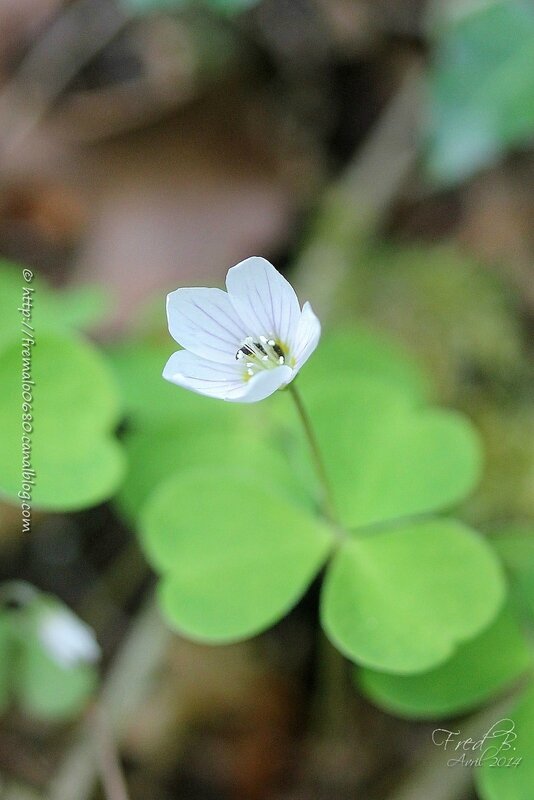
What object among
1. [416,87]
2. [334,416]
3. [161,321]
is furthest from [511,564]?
[416,87]

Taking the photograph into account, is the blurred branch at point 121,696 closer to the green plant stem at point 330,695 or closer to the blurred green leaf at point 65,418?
the green plant stem at point 330,695

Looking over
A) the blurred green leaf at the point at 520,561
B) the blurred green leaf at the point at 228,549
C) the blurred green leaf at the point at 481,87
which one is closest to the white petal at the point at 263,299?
the blurred green leaf at the point at 228,549

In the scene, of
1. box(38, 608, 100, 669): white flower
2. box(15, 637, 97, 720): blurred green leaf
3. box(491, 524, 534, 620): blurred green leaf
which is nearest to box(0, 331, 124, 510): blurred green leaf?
box(38, 608, 100, 669): white flower

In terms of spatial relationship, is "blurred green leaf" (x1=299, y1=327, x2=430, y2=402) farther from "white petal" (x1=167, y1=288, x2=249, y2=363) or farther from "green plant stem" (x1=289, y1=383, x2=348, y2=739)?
"white petal" (x1=167, y1=288, x2=249, y2=363)

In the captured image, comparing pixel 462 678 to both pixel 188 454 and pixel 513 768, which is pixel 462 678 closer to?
pixel 513 768

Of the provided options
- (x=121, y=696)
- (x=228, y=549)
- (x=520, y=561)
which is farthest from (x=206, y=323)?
(x=121, y=696)

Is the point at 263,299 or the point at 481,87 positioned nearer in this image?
the point at 263,299
